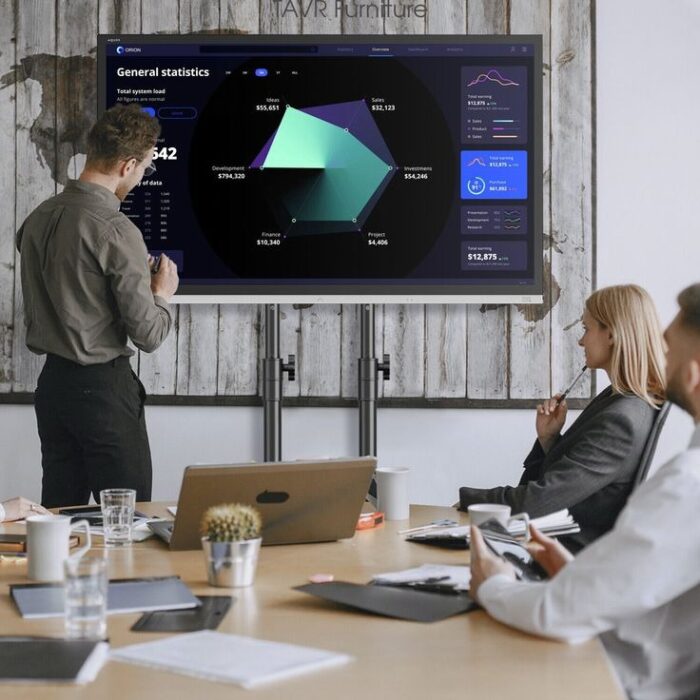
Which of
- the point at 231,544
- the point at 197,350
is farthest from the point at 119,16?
the point at 231,544

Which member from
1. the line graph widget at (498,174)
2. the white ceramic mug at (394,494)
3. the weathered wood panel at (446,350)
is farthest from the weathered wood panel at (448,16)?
the white ceramic mug at (394,494)

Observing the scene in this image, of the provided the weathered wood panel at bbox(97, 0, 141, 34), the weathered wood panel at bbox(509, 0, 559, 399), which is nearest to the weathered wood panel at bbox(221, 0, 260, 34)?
the weathered wood panel at bbox(97, 0, 141, 34)

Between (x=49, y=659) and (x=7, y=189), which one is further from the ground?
(x=7, y=189)

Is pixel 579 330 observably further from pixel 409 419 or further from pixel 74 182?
pixel 74 182

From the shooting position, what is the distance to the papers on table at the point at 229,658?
1.22 metres

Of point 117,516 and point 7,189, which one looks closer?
point 117,516

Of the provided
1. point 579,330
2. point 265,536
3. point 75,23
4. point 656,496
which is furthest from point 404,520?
point 75,23

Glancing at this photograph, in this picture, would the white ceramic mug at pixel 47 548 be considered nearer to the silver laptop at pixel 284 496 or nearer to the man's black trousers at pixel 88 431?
the silver laptop at pixel 284 496

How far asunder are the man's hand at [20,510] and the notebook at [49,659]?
0.91m

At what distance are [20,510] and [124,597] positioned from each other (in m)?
0.76

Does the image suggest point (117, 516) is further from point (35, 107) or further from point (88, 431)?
point (35, 107)

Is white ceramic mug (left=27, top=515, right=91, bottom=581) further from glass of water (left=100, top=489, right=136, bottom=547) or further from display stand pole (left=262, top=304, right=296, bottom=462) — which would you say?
display stand pole (left=262, top=304, right=296, bottom=462)

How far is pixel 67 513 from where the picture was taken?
2334mm

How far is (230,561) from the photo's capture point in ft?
5.38
